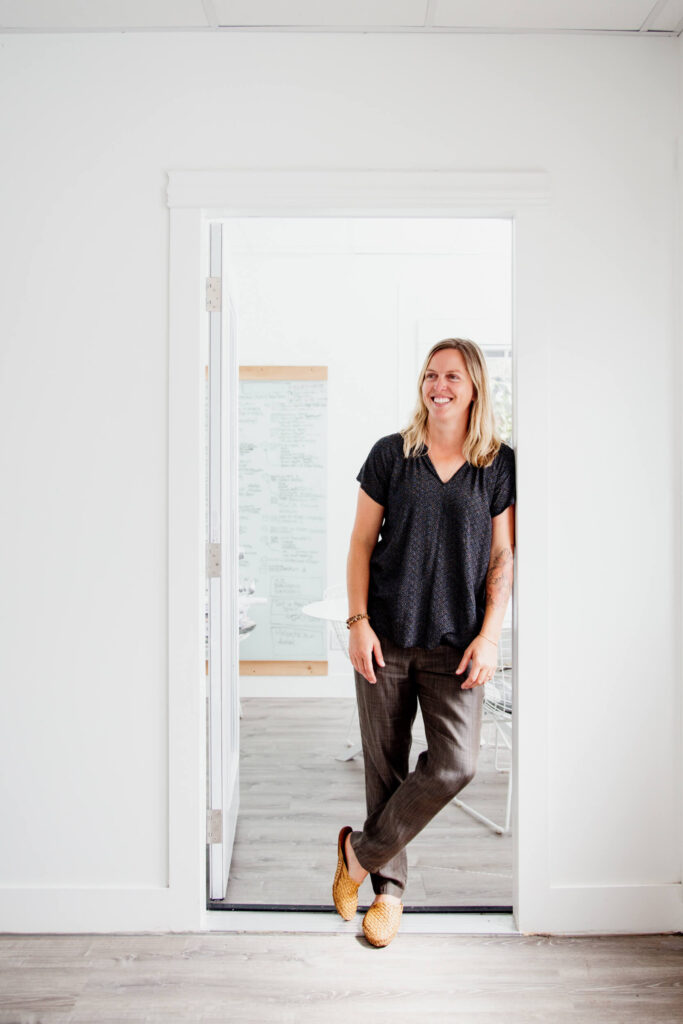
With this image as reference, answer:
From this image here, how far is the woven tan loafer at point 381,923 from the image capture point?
187 cm

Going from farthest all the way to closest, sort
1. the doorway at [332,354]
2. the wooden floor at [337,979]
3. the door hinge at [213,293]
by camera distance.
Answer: the doorway at [332,354] < the door hinge at [213,293] < the wooden floor at [337,979]

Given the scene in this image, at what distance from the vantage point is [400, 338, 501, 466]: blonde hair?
1.91m

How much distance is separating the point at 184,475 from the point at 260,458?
2416 mm

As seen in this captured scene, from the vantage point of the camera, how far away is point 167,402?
193 cm

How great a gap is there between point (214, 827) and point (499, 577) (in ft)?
3.87

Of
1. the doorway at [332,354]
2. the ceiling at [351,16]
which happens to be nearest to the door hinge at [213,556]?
the ceiling at [351,16]

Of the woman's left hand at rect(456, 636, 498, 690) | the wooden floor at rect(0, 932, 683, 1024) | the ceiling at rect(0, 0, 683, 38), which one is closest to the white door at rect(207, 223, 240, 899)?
the wooden floor at rect(0, 932, 683, 1024)

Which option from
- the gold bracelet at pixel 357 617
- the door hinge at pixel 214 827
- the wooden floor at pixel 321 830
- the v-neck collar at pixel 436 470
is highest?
the v-neck collar at pixel 436 470

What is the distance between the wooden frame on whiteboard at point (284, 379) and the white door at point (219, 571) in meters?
1.97

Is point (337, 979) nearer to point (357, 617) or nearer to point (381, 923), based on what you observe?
point (381, 923)

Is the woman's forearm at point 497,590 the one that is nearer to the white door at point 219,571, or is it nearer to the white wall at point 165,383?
the white wall at point 165,383

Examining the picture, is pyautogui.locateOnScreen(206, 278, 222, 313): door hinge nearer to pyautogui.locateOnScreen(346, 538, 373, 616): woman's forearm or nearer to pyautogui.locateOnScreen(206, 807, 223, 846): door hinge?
pyautogui.locateOnScreen(346, 538, 373, 616): woman's forearm

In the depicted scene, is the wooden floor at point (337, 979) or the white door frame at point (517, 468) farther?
the white door frame at point (517, 468)

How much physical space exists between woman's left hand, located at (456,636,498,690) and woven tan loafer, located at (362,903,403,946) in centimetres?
70
